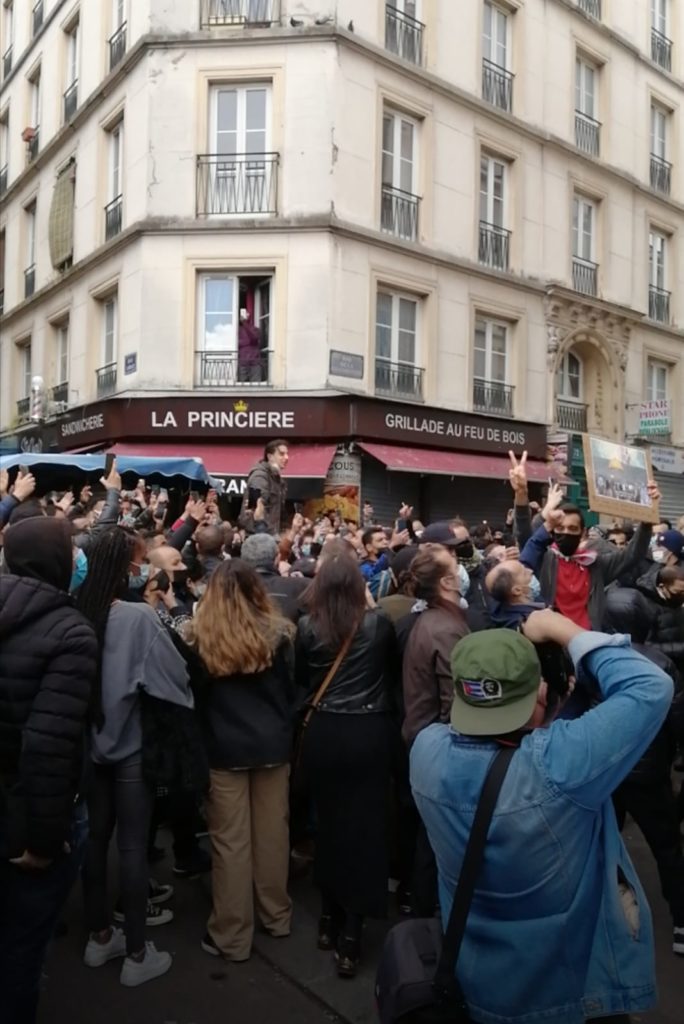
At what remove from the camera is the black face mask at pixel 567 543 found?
552 centimetres

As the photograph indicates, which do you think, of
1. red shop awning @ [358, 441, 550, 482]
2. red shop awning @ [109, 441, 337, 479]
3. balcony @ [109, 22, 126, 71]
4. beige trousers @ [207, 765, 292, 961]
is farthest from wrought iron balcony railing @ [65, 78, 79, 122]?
beige trousers @ [207, 765, 292, 961]

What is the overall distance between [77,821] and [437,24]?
18.0m

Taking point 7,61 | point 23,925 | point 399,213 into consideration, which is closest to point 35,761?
point 23,925

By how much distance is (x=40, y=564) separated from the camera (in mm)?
3010

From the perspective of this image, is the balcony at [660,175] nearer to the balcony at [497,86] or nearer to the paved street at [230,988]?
the balcony at [497,86]

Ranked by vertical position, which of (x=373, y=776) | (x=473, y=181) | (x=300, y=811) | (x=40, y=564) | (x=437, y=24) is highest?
(x=437, y=24)

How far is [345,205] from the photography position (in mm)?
16250

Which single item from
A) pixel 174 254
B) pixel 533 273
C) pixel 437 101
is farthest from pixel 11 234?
pixel 533 273

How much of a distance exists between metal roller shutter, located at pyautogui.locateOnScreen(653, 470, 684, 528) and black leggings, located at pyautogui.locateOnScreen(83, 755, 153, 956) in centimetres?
2052

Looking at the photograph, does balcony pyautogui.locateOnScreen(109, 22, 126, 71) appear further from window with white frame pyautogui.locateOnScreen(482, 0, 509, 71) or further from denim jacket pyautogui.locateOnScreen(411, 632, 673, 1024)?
denim jacket pyautogui.locateOnScreen(411, 632, 673, 1024)

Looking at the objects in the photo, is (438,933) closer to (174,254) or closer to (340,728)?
(340,728)

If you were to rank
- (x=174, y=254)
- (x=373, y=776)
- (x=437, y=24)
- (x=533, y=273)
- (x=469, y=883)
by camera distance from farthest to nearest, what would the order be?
(x=533, y=273) → (x=437, y=24) → (x=174, y=254) → (x=373, y=776) → (x=469, y=883)

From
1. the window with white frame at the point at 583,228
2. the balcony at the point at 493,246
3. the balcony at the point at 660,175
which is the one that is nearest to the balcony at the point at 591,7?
the balcony at the point at 660,175

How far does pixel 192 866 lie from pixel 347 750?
1.60 meters
